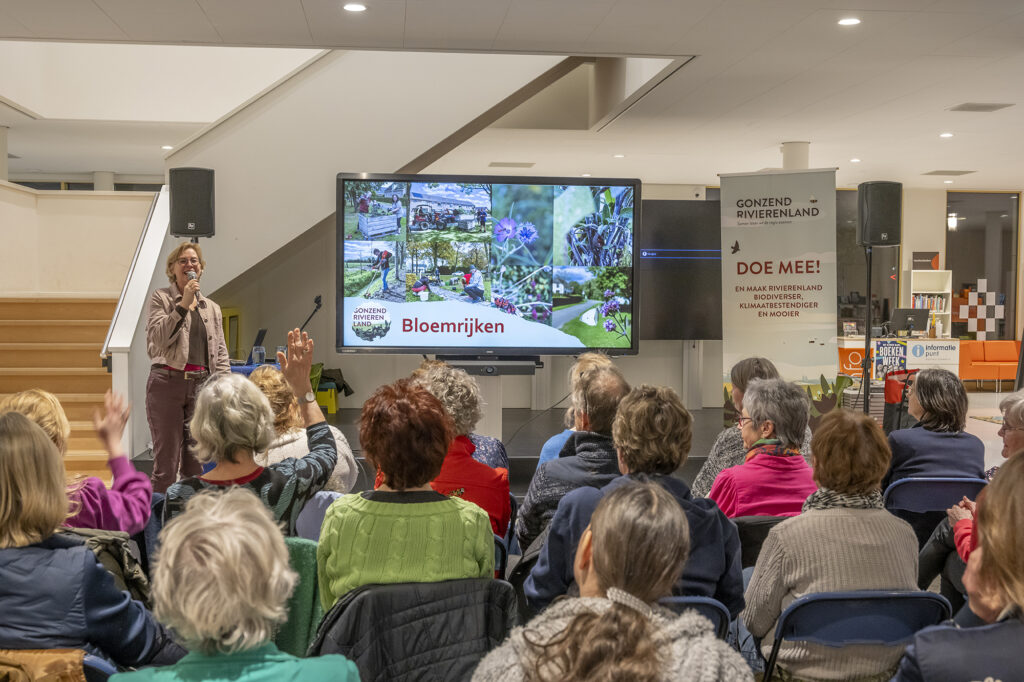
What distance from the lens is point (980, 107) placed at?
7.75 m

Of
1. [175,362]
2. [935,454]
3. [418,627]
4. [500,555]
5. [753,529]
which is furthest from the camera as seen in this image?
[175,362]

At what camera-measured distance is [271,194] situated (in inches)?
295

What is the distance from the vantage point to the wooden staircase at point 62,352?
264 inches

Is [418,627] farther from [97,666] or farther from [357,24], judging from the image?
[357,24]

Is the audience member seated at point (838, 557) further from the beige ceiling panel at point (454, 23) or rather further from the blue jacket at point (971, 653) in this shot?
the beige ceiling panel at point (454, 23)

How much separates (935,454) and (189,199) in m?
5.18

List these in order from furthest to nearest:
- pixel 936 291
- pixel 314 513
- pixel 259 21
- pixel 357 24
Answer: pixel 936 291 → pixel 357 24 → pixel 259 21 → pixel 314 513

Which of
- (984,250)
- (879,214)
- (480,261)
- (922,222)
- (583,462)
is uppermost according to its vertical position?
(922,222)

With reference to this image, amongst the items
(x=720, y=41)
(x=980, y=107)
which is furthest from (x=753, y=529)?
(x=980, y=107)

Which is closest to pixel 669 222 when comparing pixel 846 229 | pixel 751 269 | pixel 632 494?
pixel 751 269

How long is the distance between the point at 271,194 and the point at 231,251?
608 millimetres

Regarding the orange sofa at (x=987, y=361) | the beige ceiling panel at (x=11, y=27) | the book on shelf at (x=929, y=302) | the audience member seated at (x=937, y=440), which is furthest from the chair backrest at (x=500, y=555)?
the book on shelf at (x=929, y=302)

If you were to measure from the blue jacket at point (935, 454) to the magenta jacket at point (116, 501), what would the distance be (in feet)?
8.91

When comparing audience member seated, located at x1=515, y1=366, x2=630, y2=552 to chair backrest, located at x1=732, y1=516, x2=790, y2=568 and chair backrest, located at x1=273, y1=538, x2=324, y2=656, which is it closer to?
chair backrest, located at x1=732, y1=516, x2=790, y2=568
